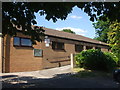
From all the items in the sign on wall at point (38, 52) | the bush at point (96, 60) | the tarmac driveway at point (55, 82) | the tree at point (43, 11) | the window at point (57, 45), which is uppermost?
the tree at point (43, 11)

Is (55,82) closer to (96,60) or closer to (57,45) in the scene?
(96,60)

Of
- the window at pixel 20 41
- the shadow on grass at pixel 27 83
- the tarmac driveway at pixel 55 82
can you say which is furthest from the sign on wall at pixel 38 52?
the shadow on grass at pixel 27 83

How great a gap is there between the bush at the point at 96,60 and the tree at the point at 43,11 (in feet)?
32.5

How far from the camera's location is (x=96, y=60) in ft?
58.3

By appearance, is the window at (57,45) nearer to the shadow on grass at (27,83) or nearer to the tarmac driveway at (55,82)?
the tarmac driveway at (55,82)

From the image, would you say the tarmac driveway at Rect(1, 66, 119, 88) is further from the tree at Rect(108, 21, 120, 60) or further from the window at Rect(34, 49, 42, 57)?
the window at Rect(34, 49, 42, 57)

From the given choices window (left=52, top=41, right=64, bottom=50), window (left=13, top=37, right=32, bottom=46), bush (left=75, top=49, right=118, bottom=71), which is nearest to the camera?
window (left=13, top=37, right=32, bottom=46)

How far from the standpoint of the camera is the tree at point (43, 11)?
23.4 ft

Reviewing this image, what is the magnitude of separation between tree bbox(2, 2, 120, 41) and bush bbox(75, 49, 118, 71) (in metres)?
9.90

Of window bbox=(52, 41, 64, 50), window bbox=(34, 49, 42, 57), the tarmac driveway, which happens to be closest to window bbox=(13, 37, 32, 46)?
window bbox=(34, 49, 42, 57)

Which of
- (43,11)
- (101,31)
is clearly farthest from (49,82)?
(101,31)

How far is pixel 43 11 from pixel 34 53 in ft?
38.4

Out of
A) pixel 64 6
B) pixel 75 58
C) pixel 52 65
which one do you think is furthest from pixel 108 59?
pixel 64 6

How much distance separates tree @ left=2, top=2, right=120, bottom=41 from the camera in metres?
7.14
